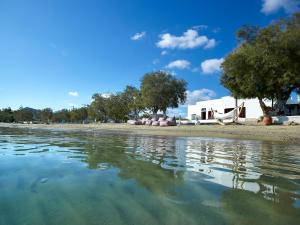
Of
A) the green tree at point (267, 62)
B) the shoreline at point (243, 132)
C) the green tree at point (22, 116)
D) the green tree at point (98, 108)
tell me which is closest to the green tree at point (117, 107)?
the green tree at point (98, 108)

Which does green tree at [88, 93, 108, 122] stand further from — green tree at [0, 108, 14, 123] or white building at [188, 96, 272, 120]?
green tree at [0, 108, 14, 123]

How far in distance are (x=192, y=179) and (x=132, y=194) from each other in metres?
1.30

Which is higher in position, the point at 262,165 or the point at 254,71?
the point at 254,71

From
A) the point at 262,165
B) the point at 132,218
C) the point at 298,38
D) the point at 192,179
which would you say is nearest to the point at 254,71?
the point at 298,38

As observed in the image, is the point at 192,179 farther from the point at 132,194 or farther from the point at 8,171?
the point at 8,171

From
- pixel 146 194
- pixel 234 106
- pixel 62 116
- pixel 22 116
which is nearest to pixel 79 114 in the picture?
pixel 62 116

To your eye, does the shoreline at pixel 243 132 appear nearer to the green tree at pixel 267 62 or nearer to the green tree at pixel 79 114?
the green tree at pixel 267 62

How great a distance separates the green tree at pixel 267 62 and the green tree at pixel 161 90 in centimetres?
1960

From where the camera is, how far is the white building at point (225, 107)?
55.3 m

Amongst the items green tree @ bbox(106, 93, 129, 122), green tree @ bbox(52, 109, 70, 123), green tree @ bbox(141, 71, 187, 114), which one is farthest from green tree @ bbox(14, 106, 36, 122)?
green tree @ bbox(141, 71, 187, 114)

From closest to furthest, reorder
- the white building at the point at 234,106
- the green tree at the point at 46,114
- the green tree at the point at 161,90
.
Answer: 1. the green tree at the point at 161,90
2. the white building at the point at 234,106
3. the green tree at the point at 46,114

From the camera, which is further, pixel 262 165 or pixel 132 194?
pixel 262 165

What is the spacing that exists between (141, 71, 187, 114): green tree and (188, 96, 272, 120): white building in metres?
→ 5.82

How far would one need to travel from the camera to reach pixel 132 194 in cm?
359
